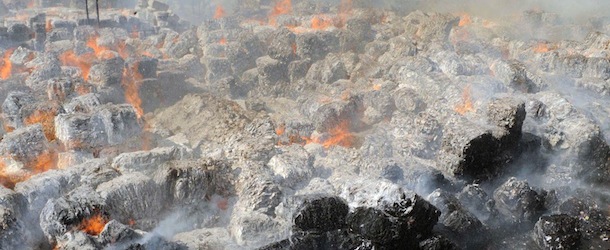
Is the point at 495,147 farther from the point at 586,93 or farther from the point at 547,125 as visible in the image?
the point at 586,93

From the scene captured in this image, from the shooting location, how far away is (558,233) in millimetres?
10375

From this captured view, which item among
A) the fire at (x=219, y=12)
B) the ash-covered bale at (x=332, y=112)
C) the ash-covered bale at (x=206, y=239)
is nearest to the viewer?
the ash-covered bale at (x=206, y=239)

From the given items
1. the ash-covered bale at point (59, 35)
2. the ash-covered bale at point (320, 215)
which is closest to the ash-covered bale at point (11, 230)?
the ash-covered bale at point (320, 215)

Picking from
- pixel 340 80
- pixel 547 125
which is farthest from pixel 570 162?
pixel 340 80

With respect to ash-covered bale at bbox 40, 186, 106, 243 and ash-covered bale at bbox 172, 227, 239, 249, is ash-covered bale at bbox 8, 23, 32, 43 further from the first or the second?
ash-covered bale at bbox 172, 227, 239, 249

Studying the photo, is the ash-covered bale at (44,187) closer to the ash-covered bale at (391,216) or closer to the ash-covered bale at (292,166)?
the ash-covered bale at (292,166)

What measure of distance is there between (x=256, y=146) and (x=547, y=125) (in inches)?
329

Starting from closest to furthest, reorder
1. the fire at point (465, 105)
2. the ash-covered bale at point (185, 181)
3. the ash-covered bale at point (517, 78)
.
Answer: the ash-covered bale at point (185, 181), the fire at point (465, 105), the ash-covered bale at point (517, 78)

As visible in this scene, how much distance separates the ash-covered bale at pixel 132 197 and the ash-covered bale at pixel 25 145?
2656 millimetres

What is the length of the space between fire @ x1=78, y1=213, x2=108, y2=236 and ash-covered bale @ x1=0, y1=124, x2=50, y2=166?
3.39 meters

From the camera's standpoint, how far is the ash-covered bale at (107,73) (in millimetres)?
15438

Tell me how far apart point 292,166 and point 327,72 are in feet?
26.3

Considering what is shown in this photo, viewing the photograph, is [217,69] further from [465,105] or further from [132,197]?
[132,197]

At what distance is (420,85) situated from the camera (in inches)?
645
